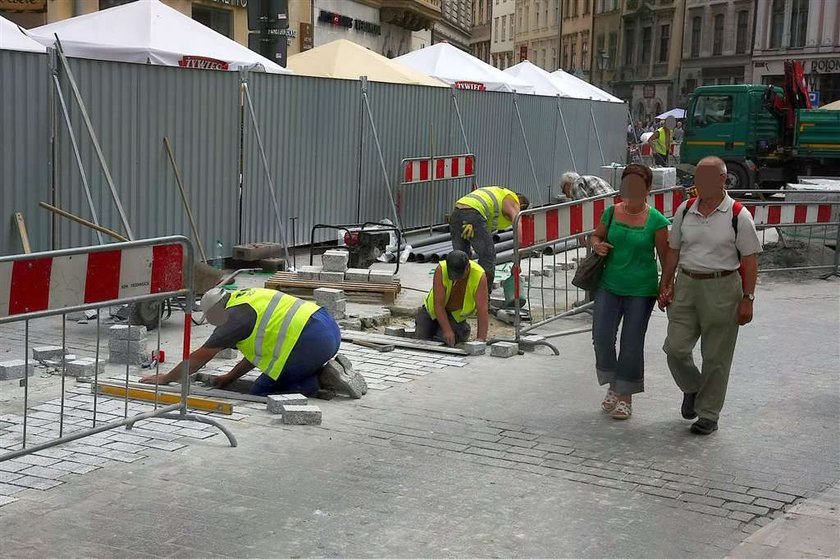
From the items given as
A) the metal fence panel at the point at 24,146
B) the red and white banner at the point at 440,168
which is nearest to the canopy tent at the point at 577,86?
the red and white banner at the point at 440,168

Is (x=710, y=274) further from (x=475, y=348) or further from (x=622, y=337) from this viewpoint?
(x=475, y=348)

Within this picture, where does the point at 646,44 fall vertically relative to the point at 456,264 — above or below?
above

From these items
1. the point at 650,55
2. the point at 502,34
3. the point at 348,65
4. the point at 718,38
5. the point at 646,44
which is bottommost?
the point at 348,65

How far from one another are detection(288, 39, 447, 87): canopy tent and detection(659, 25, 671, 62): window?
50775 mm

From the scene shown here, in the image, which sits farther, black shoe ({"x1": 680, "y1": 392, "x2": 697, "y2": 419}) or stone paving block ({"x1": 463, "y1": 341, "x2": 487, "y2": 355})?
stone paving block ({"x1": 463, "y1": 341, "x2": 487, "y2": 355})

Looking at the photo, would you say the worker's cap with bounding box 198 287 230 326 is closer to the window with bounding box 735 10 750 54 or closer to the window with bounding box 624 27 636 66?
the window with bounding box 735 10 750 54

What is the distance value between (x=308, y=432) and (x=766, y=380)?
403 centimetres

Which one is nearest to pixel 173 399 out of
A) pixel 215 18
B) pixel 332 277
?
pixel 332 277

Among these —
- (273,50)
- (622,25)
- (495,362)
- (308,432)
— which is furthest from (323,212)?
(622,25)

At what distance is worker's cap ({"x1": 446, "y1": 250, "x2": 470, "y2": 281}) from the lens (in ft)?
30.8

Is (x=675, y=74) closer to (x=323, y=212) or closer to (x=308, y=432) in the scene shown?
(x=323, y=212)

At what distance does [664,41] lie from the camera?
67125mm

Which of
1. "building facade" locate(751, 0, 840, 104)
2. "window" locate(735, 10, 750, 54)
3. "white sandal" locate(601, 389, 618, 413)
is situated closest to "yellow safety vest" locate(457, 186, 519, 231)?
"white sandal" locate(601, 389, 618, 413)

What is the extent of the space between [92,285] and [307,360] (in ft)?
6.42
